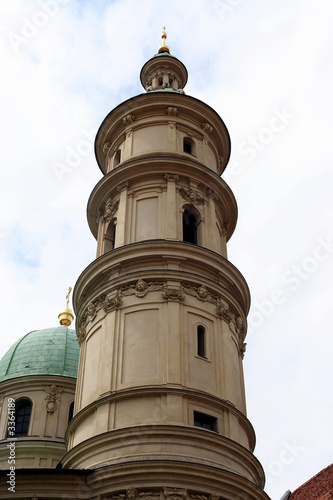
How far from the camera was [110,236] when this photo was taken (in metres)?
27.7

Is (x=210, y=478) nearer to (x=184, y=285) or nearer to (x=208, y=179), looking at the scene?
(x=184, y=285)

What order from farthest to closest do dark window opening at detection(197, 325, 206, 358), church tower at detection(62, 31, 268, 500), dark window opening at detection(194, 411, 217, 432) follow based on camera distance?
dark window opening at detection(197, 325, 206, 358), dark window opening at detection(194, 411, 217, 432), church tower at detection(62, 31, 268, 500)

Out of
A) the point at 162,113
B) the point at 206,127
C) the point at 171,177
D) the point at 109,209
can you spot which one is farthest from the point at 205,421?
the point at 162,113

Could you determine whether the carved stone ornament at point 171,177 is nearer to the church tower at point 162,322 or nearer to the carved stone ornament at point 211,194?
the church tower at point 162,322

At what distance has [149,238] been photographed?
2503 centimetres

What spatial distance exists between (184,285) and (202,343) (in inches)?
85.8

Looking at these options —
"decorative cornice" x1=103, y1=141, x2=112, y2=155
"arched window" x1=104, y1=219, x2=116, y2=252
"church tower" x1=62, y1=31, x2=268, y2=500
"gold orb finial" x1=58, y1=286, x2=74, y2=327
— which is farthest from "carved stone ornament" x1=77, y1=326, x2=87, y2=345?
"gold orb finial" x1=58, y1=286, x2=74, y2=327

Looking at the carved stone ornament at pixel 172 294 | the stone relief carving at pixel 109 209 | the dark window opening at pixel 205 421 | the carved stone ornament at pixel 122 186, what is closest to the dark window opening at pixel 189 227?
the carved stone ornament at pixel 122 186

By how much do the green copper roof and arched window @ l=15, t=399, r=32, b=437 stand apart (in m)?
1.73

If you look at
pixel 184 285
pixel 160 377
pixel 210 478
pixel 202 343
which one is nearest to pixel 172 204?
pixel 184 285

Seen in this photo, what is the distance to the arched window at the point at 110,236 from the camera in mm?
27450

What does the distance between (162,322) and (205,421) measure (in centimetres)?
356

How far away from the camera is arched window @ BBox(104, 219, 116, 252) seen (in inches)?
1081

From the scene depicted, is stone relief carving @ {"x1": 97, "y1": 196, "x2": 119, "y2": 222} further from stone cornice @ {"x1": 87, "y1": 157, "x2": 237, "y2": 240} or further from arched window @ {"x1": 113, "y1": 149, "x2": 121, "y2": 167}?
arched window @ {"x1": 113, "y1": 149, "x2": 121, "y2": 167}
